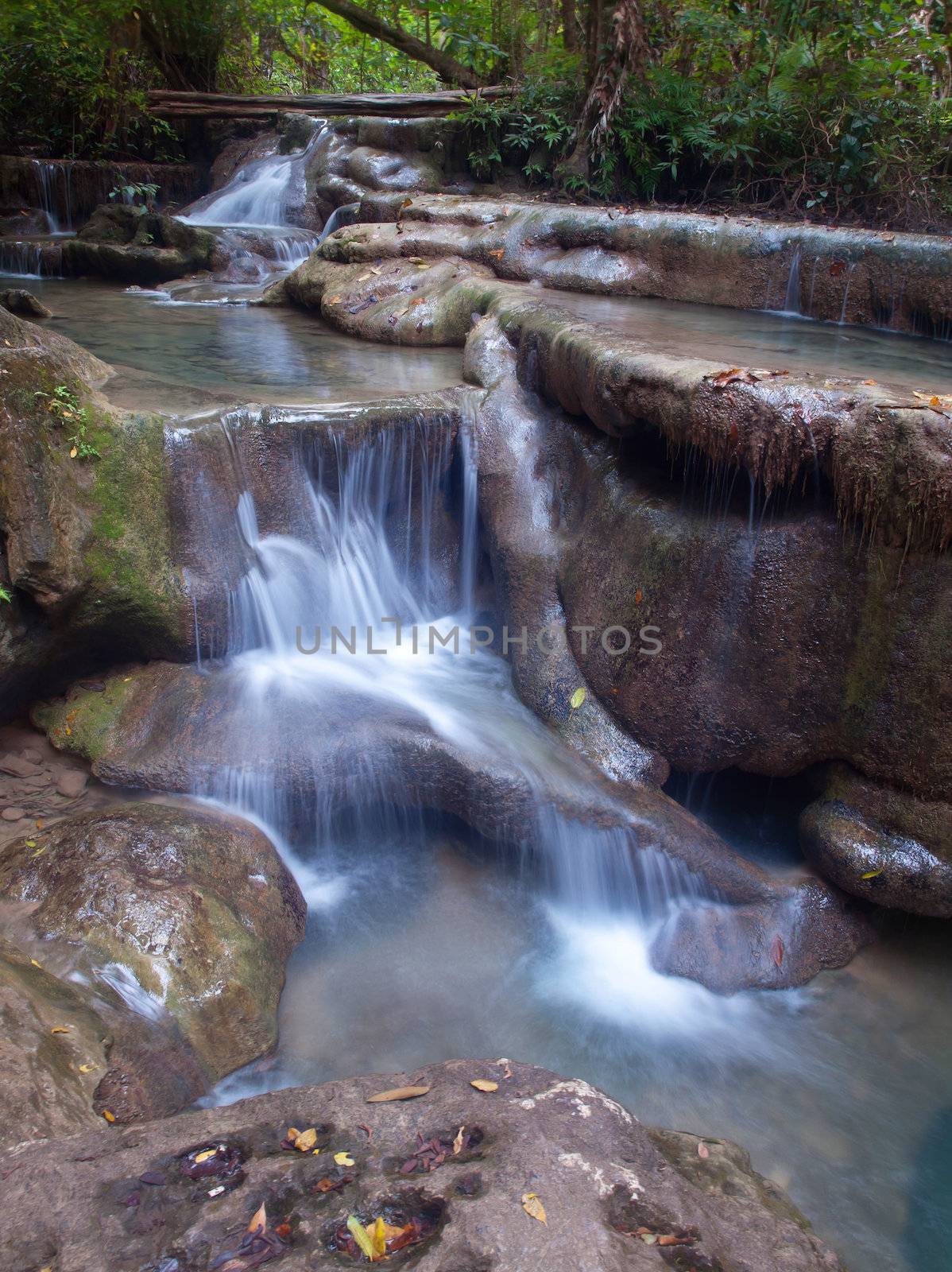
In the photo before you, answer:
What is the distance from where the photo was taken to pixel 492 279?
8.11m

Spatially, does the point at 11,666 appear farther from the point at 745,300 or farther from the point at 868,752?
the point at 745,300

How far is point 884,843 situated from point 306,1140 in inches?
126

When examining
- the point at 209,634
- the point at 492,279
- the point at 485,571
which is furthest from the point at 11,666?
the point at 492,279

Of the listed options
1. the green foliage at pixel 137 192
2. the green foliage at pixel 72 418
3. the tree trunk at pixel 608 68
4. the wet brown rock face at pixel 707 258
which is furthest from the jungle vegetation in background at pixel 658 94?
the green foliage at pixel 72 418

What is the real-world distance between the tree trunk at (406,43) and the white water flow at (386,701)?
424 inches


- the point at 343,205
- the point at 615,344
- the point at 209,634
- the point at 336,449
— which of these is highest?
the point at 343,205

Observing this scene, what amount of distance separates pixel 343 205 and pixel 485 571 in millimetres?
6959

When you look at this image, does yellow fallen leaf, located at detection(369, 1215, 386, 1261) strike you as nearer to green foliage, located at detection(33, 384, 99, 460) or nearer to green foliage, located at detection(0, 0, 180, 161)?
green foliage, located at detection(33, 384, 99, 460)

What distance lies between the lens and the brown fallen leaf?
1966mm

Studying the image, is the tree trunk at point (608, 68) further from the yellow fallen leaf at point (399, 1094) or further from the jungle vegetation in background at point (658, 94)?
the yellow fallen leaf at point (399, 1094)

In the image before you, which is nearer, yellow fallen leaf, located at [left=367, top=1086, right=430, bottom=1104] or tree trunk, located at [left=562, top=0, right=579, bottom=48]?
yellow fallen leaf, located at [left=367, top=1086, right=430, bottom=1104]

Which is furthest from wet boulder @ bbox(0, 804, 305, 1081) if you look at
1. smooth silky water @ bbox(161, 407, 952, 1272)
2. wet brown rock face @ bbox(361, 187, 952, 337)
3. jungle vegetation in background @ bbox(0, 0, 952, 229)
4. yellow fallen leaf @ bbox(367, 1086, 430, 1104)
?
jungle vegetation in background @ bbox(0, 0, 952, 229)

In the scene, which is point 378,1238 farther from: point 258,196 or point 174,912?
point 258,196

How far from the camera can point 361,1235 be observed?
6.43 ft
